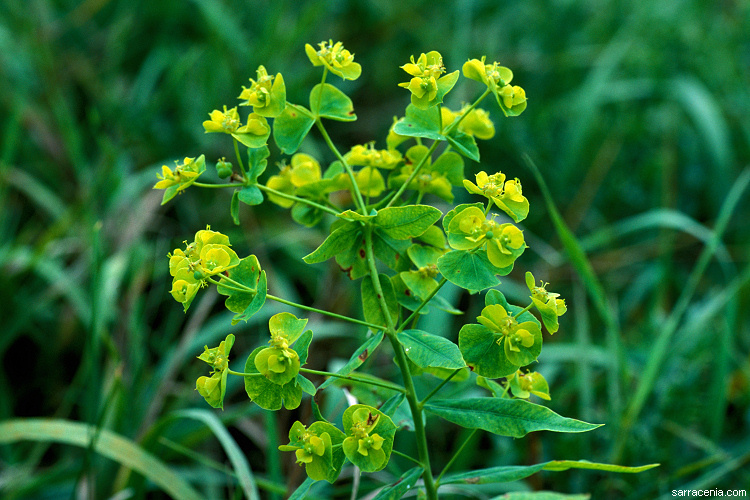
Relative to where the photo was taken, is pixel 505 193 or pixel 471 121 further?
pixel 471 121

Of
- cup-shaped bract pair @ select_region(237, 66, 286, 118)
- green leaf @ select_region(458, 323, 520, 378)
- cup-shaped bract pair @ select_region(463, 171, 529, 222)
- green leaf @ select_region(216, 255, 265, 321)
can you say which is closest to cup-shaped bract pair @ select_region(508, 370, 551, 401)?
green leaf @ select_region(458, 323, 520, 378)

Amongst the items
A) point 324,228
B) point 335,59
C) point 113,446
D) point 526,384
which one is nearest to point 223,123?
point 335,59

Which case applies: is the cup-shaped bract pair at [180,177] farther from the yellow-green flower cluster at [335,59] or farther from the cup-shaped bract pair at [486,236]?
the cup-shaped bract pair at [486,236]

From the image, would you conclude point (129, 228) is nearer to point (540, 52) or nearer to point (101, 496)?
point (101, 496)

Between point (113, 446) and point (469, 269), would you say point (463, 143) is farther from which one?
point (113, 446)

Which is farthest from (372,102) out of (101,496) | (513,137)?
(101,496)

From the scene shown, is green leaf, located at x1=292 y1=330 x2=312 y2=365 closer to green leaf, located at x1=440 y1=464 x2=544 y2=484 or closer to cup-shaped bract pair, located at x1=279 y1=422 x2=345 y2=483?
cup-shaped bract pair, located at x1=279 y1=422 x2=345 y2=483

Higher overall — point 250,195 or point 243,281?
point 250,195
